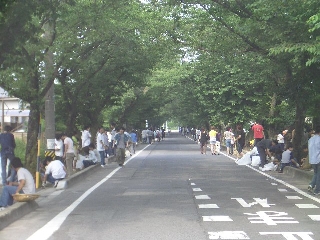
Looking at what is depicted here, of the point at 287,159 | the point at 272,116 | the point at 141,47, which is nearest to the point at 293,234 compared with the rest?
the point at 287,159

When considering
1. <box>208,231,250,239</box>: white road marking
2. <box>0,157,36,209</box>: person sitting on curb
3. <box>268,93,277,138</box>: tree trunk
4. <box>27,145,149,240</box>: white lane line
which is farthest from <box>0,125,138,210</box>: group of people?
<box>268,93,277,138</box>: tree trunk

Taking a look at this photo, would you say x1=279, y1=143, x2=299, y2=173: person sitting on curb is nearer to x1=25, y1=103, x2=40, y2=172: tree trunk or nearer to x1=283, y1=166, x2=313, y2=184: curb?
x1=283, y1=166, x2=313, y2=184: curb

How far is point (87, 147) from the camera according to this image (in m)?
26.6

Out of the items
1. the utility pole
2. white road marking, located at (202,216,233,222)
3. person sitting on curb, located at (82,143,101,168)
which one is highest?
the utility pole

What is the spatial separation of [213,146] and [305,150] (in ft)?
47.5

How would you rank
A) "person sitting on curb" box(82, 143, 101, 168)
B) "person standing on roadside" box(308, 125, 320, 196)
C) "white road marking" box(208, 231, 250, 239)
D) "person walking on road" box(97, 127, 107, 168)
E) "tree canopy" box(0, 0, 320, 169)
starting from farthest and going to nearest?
"person walking on road" box(97, 127, 107, 168) → "person sitting on curb" box(82, 143, 101, 168) → "person standing on roadside" box(308, 125, 320, 196) → "tree canopy" box(0, 0, 320, 169) → "white road marking" box(208, 231, 250, 239)

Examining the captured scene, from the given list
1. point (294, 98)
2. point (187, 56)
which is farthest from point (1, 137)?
point (187, 56)

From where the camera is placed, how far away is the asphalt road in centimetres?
1066

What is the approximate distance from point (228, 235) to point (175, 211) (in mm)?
3166

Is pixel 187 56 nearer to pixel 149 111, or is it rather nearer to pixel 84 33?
pixel 84 33

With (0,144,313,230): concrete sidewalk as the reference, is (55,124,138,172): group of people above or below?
above

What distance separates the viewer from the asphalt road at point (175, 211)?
420 inches

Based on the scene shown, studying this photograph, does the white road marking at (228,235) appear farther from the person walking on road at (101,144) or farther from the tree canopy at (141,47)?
the person walking on road at (101,144)

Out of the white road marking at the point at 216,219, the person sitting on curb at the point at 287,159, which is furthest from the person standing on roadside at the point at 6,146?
the person sitting on curb at the point at 287,159
